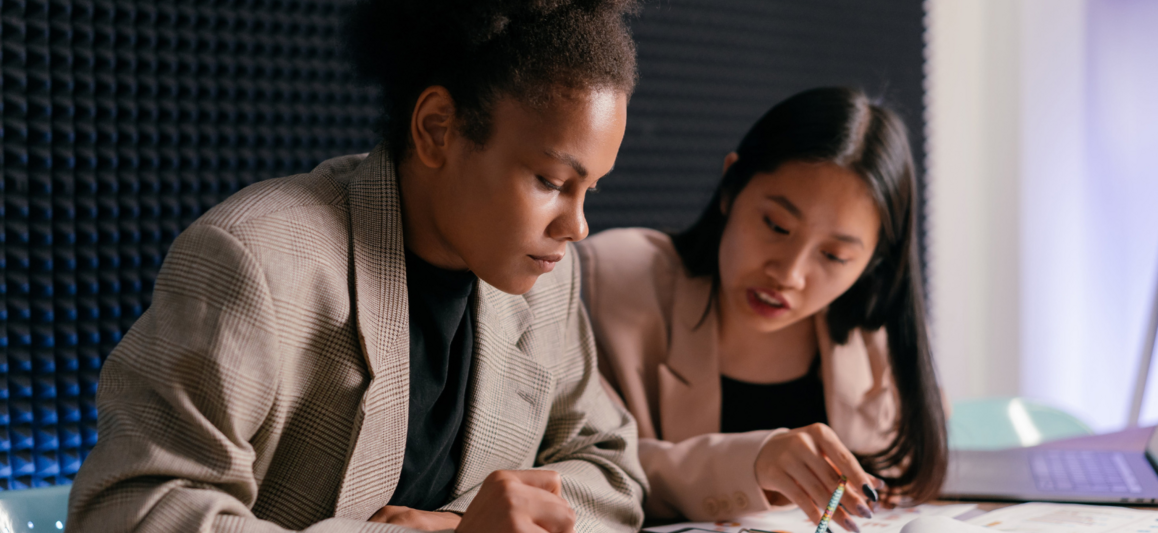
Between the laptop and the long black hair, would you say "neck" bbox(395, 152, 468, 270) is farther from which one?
the laptop

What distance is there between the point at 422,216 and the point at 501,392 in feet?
0.77

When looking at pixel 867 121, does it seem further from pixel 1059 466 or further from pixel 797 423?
pixel 1059 466

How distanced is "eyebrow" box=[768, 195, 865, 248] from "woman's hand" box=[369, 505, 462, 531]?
0.73m

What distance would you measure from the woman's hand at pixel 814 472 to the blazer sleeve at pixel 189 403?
585 mm

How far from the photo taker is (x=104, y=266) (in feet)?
5.11

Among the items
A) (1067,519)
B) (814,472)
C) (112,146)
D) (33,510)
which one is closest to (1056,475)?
(1067,519)

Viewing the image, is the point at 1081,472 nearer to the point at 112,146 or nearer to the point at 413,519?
the point at 413,519

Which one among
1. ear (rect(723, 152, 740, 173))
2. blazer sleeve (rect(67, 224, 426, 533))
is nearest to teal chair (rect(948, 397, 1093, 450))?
ear (rect(723, 152, 740, 173))

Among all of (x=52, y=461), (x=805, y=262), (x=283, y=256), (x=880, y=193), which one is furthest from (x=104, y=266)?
(x=880, y=193)

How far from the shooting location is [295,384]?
80cm

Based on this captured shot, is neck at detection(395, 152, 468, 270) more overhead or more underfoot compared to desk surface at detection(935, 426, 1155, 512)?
more overhead

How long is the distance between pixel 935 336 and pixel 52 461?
289cm

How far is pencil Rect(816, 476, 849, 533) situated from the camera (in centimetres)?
93

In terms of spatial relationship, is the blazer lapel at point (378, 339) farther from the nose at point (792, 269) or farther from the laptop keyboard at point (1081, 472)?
the laptop keyboard at point (1081, 472)
